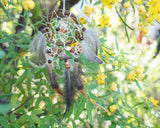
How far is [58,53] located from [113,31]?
1.77 metres

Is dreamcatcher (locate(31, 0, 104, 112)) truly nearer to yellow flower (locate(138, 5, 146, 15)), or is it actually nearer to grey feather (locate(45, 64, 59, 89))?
grey feather (locate(45, 64, 59, 89))

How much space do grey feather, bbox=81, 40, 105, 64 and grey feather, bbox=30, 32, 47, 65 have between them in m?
0.15

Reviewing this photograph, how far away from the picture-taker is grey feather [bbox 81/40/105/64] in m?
0.81

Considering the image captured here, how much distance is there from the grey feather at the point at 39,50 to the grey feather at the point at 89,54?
0.50 feet

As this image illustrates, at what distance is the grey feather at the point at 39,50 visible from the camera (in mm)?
818

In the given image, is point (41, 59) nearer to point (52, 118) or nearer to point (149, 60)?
point (52, 118)

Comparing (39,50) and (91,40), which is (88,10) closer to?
(91,40)

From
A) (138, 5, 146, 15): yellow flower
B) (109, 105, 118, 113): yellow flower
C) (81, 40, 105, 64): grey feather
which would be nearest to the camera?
(81, 40, 105, 64): grey feather

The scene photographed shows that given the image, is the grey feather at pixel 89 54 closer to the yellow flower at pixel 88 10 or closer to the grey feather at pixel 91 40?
the grey feather at pixel 91 40

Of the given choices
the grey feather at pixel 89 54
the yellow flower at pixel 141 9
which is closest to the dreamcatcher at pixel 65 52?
the grey feather at pixel 89 54

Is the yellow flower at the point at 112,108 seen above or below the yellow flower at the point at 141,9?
below

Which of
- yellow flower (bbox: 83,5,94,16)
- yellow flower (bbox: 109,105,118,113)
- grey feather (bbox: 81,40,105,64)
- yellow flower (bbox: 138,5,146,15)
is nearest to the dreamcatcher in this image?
grey feather (bbox: 81,40,105,64)

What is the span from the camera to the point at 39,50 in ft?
2.69

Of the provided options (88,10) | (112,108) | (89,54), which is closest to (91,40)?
(89,54)
